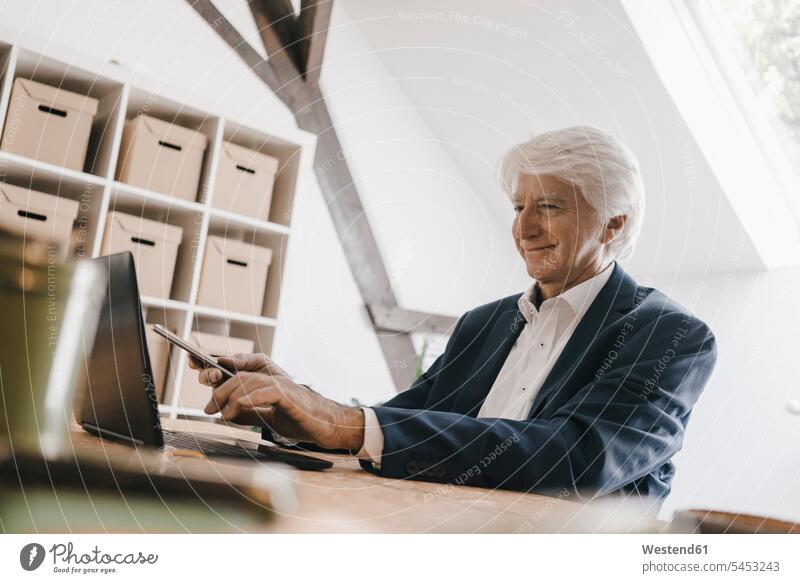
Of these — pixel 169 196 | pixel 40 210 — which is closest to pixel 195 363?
pixel 40 210

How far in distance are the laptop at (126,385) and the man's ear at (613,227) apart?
0.54m

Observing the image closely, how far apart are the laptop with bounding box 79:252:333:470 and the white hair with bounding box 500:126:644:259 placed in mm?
493

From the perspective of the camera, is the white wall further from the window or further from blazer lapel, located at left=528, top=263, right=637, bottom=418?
blazer lapel, located at left=528, top=263, right=637, bottom=418

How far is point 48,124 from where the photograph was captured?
1523mm

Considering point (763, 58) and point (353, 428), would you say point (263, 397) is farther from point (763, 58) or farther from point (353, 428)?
point (763, 58)

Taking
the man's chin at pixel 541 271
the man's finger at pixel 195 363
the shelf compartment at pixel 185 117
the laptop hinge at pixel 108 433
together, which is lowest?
the laptop hinge at pixel 108 433

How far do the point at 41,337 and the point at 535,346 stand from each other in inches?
21.6

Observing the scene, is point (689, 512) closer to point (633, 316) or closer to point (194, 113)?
Result: point (633, 316)

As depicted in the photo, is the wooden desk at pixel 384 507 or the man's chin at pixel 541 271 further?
the man's chin at pixel 541 271

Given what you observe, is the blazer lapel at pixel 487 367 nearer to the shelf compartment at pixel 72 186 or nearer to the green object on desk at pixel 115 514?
the green object on desk at pixel 115 514

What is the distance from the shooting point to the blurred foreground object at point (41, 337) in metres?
0.66

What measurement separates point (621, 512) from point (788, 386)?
5.16 ft

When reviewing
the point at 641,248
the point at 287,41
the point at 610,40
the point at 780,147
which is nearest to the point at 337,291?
the point at 287,41
